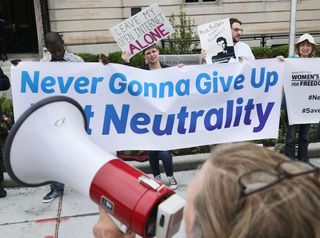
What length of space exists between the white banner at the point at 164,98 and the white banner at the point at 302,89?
0.59 ft

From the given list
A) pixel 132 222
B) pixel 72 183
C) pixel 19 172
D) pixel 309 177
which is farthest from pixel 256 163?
pixel 19 172

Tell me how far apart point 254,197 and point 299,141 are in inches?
164

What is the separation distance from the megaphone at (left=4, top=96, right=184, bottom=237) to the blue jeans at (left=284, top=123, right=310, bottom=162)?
349 cm

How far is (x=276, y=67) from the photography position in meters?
4.34

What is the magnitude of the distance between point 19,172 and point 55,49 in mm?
2685

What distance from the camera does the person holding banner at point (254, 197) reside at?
2.46ft

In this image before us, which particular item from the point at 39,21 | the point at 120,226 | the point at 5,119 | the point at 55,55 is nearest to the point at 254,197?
the point at 120,226

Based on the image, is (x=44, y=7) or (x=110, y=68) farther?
(x=44, y=7)

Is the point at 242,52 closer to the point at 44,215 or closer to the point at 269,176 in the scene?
the point at 44,215

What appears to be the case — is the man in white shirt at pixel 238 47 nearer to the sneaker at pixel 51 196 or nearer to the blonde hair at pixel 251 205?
the sneaker at pixel 51 196

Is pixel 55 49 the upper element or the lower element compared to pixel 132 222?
upper

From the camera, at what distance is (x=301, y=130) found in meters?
4.71

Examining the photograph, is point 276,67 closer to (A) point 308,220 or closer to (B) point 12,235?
(B) point 12,235

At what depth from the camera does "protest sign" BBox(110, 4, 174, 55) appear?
442 cm
